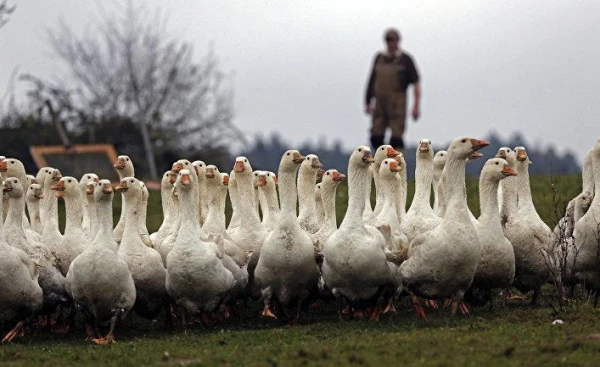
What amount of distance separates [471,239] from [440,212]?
11.1 ft

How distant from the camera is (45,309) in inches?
755

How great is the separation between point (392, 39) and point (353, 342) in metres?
16.6

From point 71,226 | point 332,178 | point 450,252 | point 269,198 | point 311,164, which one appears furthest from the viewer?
point 269,198

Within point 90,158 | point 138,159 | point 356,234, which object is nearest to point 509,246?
point 356,234

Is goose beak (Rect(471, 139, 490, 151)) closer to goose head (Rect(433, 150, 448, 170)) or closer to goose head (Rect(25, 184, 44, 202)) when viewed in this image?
goose head (Rect(433, 150, 448, 170))

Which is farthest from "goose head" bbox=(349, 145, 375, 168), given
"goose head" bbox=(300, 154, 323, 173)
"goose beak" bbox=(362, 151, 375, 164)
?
"goose head" bbox=(300, 154, 323, 173)

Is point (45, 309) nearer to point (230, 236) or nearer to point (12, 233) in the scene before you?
point (12, 233)

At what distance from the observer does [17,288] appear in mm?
17719

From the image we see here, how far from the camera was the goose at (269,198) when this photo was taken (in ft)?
69.9

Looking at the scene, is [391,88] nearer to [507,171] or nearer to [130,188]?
[507,171]

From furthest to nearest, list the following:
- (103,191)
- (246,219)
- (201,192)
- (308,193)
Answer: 1. (201,192)
2. (308,193)
3. (246,219)
4. (103,191)

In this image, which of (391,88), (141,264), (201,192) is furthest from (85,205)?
(391,88)

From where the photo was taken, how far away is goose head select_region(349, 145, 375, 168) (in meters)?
19.1

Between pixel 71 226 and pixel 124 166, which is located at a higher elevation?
pixel 124 166
